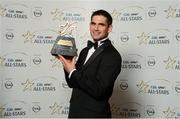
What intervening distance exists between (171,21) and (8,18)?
4.06ft

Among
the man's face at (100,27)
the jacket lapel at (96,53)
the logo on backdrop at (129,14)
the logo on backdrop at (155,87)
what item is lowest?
the logo on backdrop at (155,87)

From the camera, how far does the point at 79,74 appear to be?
1.57 metres

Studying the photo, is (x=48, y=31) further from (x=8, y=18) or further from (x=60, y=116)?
(x=60, y=116)

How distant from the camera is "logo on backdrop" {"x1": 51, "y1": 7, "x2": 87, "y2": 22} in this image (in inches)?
100

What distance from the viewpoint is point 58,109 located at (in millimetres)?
2551

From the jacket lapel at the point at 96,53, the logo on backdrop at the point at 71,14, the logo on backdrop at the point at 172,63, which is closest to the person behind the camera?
the jacket lapel at the point at 96,53

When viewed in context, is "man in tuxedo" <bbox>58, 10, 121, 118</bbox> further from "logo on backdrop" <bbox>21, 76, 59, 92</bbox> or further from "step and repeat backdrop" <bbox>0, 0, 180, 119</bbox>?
"logo on backdrop" <bbox>21, 76, 59, 92</bbox>

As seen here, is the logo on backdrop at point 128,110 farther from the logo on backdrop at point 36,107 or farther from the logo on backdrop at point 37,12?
the logo on backdrop at point 37,12

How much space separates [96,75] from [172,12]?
1.02 metres

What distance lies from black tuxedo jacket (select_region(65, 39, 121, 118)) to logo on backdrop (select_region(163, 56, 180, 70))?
2.62 ft

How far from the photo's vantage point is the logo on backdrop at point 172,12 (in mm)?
2334

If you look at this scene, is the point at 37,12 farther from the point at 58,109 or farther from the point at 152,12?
the point at 152,12

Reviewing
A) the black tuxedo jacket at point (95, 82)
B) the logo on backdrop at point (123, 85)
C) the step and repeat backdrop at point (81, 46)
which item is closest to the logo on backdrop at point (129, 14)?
the step and repeat backdrop at point (81, 46)

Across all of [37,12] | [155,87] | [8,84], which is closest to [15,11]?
[37,12]
